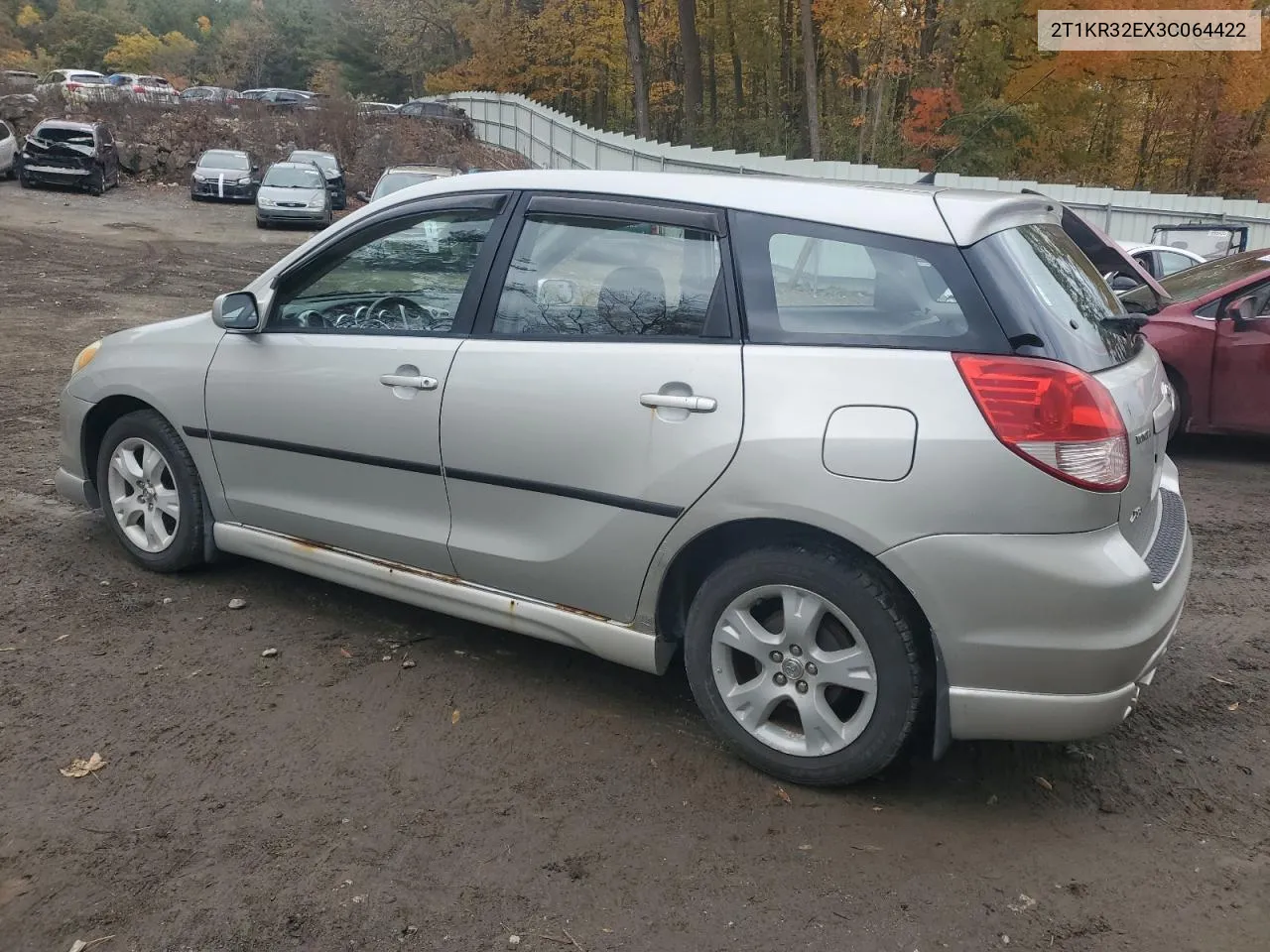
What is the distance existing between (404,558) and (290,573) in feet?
3.79

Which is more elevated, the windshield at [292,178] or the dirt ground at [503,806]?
the windshield at [292,178]

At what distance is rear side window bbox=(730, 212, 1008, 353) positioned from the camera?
3.05 m

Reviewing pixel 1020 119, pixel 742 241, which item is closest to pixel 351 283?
pixel 742 241

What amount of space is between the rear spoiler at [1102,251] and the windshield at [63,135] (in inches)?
1059

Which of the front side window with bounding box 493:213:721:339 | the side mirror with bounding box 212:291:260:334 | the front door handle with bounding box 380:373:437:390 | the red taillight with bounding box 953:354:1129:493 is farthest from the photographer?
the side mirror with bounding box 212:291:260:334

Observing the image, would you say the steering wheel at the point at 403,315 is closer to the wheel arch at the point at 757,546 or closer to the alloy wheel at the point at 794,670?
the wheel arch at the point at 757,546

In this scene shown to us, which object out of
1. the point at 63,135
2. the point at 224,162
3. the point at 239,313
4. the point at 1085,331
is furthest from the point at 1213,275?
the point at 63,135

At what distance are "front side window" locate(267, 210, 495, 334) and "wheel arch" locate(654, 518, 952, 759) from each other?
1235 millimetres

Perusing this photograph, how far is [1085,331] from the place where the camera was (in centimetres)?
327

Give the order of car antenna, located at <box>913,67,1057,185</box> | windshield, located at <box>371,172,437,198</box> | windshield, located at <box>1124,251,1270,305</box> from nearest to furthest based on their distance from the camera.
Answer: windshield, located at <box>1124,251,1270,305</box> < windshield, located at <box>371,172,437,198</box> < car antenna, located at <box>913,67,1057,185</box>

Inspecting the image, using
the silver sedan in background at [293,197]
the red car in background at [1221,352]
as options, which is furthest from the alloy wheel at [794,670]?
the silver sedan in background at [293,197]

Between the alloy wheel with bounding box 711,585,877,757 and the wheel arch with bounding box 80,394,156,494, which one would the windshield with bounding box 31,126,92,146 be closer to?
the wheel arch with bounding box 80,394,156,494

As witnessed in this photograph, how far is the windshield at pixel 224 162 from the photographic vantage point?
93.0 feet

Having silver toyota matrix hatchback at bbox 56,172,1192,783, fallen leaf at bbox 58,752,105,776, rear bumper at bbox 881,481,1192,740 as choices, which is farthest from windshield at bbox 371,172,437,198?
rear bumper at bbox 881,481,1192,740
